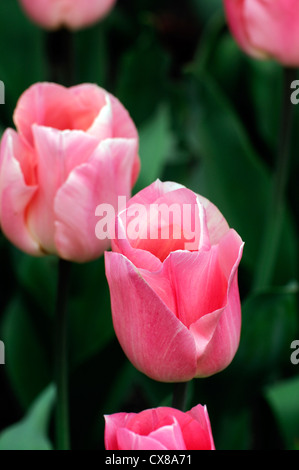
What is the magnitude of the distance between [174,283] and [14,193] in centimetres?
14

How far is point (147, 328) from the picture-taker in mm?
355

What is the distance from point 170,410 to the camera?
0.32m

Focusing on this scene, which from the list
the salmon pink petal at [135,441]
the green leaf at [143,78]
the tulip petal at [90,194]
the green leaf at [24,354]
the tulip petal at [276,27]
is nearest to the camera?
the salmon pink petal at [135,441]

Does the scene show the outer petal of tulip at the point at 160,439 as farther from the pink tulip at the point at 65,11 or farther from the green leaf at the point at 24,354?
the pink tulip at the point at 65,11

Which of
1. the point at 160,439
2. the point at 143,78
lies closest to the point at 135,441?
the point at 160,439

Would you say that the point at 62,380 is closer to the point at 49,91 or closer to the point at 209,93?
the point at 49,91

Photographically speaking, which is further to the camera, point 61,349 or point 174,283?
point 61,349

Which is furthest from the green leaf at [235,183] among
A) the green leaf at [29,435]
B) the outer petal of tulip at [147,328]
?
the outer petal of tulip at [147,328]

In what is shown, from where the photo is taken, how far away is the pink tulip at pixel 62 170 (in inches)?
17.5

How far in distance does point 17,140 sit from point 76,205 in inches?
2.2

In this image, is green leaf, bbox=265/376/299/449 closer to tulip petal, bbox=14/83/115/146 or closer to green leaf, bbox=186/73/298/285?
green leaf, bbox=186/73/298/285

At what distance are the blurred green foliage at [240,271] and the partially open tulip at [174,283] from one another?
0.54 feet

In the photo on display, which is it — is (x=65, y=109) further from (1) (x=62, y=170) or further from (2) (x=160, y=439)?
(2) (x=160, y=439)

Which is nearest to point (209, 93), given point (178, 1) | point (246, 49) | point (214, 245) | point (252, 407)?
point (246, 49)
